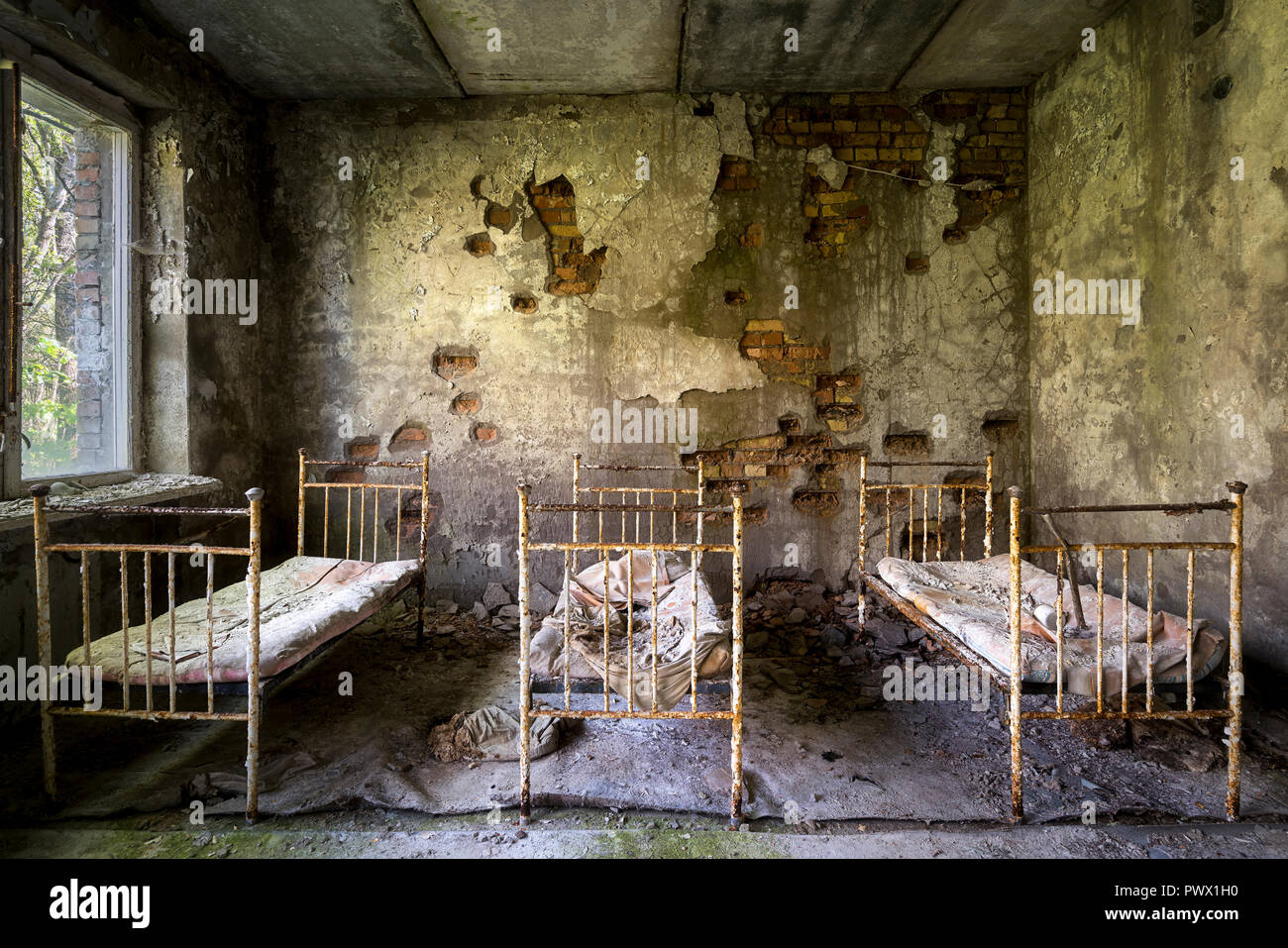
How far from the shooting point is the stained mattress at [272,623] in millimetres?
2105

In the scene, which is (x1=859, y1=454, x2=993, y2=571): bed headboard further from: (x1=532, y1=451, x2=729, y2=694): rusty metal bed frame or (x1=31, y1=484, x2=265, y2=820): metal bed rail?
(x1=31, y1=484, x2=265, y2=820): metal bed rail

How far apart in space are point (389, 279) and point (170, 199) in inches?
44.5

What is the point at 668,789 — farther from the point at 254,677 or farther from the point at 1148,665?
the point at 1148,665

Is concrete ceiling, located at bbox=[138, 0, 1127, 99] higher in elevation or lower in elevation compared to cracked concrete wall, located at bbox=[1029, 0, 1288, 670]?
higher

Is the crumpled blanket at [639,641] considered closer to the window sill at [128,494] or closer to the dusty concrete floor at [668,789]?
the dusty concrete floor at [668,789]

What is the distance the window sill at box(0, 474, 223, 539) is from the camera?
8.19ft

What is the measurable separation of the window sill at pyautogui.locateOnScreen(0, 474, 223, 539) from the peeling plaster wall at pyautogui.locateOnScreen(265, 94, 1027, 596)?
2.42 feet

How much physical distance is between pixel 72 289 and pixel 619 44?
2.96 metres

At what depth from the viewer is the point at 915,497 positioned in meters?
4.12

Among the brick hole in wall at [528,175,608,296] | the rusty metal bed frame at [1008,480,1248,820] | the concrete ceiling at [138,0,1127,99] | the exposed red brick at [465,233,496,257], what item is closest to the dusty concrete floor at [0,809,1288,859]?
the rusty metal bed frame at [1008,480,1248,820]

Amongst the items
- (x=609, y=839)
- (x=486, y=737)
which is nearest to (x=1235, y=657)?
(x=609, y=839)

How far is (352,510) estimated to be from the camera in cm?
415

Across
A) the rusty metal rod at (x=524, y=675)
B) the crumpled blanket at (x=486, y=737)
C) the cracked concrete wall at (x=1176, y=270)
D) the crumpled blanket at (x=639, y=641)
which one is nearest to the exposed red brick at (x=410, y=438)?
the crumpled blanket at (x=639, y=641)

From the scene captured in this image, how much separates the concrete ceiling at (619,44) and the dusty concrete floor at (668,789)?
129 inches
